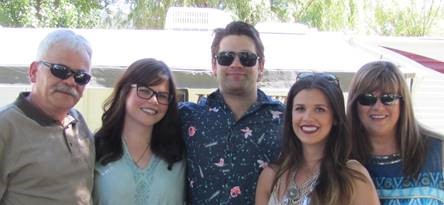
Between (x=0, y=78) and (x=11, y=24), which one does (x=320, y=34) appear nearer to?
(x=0, y=78)

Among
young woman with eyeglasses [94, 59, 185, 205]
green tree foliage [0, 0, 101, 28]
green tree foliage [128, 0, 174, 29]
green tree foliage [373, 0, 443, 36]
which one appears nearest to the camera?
young woman with eyeglasses [94, 59, 185, 205]

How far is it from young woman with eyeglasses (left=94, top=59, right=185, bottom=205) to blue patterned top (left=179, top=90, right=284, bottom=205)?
0.08 m

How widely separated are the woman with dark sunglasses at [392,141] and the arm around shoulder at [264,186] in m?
0.42

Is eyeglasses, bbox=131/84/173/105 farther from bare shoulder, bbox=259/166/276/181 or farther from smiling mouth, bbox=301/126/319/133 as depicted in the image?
smiling mouth, bbox=301/126/319/133

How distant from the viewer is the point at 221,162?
2984 millimetres

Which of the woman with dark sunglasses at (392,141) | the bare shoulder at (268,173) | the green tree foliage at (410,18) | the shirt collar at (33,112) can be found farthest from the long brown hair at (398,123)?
the green tree foliage at (410,18)

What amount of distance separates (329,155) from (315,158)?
3.2 inches

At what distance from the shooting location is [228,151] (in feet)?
9.81

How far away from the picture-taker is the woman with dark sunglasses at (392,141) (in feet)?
8.98

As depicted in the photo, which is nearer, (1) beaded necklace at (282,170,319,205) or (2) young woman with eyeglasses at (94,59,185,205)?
(1) beaded necklace at (282,170,319,205)

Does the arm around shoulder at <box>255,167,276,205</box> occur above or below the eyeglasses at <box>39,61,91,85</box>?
below

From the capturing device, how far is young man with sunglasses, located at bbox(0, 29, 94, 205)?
99.4 inches

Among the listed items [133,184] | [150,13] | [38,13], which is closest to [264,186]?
[133,184]

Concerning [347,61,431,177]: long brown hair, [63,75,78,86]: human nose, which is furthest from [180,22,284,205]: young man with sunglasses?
[63,75,78,86]: human nose
